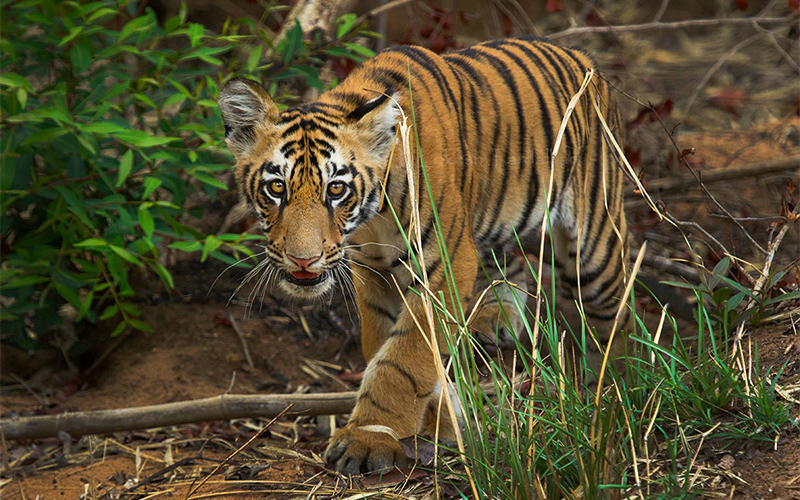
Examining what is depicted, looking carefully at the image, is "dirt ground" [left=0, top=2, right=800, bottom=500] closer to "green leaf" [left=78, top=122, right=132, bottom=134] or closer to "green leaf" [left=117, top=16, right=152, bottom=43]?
"green leaf" [left=78, top=122, right=132, bottom=134]

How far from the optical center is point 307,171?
9.53 feet

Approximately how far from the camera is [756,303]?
3.03m

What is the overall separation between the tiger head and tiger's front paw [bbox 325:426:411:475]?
0.53 meters

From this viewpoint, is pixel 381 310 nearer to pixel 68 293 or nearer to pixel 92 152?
pixel 92 152

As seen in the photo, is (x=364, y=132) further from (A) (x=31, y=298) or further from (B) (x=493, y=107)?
(A) (x=31, y=298)

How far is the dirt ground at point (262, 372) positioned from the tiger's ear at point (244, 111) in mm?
902

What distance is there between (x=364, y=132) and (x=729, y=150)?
13.3ft

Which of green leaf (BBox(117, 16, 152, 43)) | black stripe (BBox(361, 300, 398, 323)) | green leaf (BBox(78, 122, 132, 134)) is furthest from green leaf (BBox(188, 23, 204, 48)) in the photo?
black stripe (BBox(361, 300, 398, 323))

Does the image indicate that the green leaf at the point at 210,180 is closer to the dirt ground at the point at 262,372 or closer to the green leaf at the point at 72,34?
the green leaf at the point at 72,34

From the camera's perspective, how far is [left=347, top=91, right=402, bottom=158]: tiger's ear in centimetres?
300

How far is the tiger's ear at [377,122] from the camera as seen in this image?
3.00 metres

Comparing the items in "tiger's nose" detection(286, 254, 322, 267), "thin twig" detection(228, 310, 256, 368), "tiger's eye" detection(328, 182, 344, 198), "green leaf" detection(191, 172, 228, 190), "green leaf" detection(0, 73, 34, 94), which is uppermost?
"green leaf" detection(0, 73, 34, 94)

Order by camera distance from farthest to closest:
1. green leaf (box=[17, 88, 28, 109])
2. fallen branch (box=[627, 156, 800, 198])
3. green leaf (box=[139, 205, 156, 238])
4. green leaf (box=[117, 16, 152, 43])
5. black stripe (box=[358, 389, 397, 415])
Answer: fallen branch (box=[627, 156, 800, 198])
green leaf (box=[117, 16, 152, 43])
green leaf (box=[139, 205, 156, 238])
green leaf (box=[17, 88, 28, 109])
black stripe (box=[358, 389, 397, 415])

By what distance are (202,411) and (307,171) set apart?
3.95 ft
